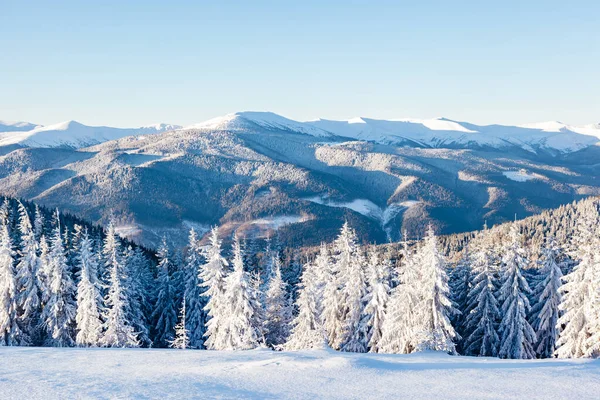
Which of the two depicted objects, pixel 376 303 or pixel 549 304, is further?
pixel 376 303

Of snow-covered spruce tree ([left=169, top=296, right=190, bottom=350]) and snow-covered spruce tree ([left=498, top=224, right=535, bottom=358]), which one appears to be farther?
snow-covered spruce tree ([left=498, top=224, right=535, bottom=358])

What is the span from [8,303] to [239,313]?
21.7 m

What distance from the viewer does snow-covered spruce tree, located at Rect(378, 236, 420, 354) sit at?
3772cm

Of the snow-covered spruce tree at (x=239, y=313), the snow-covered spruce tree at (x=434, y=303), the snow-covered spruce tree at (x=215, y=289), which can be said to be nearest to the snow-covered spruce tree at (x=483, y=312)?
the snow-covered spruce tree at (x=434, y=303)

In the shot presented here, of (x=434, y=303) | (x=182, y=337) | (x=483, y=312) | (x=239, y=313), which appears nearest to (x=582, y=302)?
(x=483, y=312)

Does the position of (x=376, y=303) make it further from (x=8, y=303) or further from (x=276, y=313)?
(x=8, y=303)

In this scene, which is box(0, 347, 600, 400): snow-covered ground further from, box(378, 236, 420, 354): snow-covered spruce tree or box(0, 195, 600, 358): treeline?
box(378, 236, 420, 354): snow-covered spruce tree

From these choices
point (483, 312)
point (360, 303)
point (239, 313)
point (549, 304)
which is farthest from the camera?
point (360, 303)

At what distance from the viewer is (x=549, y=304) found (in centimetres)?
4028

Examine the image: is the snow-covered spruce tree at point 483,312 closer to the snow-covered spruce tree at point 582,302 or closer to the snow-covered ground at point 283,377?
the snow-covered spruce tree at point 582,302

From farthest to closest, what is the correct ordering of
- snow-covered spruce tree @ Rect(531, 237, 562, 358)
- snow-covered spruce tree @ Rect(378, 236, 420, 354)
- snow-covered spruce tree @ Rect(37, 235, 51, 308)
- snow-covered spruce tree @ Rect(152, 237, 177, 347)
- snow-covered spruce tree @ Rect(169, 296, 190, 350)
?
snow-covered spruce tree @ Rect(152, 237, 177, 347), snow-covered spruce tree @ Rect(37, 235, 51, 308), snow-covered spruce tree @ Rect(531, 237, 562, 358), snow-covered spruce tree @ Rect(378, 236, 420, 354), snow-covered spruce tree @ Rect(169, 296, 190, 350)

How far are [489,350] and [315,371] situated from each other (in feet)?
109

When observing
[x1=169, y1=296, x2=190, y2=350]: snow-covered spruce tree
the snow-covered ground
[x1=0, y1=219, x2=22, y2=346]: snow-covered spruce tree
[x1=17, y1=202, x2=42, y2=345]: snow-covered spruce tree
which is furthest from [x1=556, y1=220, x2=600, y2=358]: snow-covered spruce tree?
[x1=0, y1=219, x2=22, y2=346]: snow-covered spruce tree

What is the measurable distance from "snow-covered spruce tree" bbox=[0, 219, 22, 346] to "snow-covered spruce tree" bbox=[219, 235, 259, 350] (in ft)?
63.7
